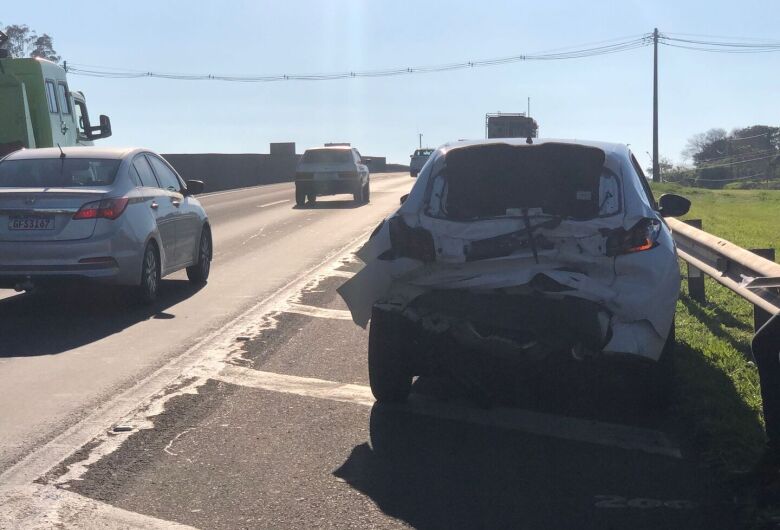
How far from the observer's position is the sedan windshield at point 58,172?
11.2 meters

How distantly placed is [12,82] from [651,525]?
18.1 meters

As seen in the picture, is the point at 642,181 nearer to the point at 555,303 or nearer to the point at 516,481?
the point at 555,303

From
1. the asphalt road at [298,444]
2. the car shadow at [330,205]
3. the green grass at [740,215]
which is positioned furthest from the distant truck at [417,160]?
the asphalt road at [298,444]

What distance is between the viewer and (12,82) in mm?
20547

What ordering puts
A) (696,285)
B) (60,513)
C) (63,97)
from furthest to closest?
(63,97) < (696,285) < (60,513)

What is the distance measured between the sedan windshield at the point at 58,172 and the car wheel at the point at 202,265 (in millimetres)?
2153

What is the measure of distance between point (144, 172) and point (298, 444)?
6715mm

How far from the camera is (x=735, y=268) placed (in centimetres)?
853

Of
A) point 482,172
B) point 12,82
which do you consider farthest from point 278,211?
point 482,172

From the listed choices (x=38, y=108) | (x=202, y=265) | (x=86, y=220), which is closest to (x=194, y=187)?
(x=202, y=265)

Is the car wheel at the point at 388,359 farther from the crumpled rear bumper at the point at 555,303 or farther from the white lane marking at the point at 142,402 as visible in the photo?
the white lane marking at the point at 142,402

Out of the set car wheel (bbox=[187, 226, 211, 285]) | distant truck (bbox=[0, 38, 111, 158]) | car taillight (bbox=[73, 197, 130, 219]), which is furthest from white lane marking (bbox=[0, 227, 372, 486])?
distant truck (bbox=[0, 38, 111, 158])

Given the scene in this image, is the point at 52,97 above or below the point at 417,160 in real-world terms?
above

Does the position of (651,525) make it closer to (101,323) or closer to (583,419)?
(583,419)
